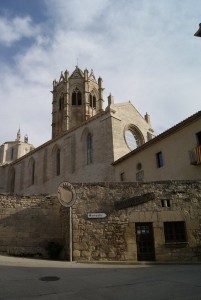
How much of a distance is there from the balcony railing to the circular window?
11765mm

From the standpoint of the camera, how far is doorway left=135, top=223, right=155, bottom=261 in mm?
11992

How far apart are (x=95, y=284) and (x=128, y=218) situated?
5433 millimetres

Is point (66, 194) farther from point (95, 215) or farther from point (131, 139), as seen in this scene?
point (131, 139)

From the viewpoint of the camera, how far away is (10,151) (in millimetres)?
54594

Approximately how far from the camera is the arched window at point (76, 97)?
48781 millimetres

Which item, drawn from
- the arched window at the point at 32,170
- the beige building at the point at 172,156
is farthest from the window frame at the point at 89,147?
the arched window at the point at 32,170

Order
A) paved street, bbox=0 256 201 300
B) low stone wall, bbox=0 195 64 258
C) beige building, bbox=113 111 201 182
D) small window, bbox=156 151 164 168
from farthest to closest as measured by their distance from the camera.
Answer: small window, bbox=156 151 164 168, beige building, bbox=113 111 201 182, low stone wall, bbox=0 195 64 258, paved street, bbox=0 256 201 300

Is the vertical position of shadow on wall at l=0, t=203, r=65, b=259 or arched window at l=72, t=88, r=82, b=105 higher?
arched window at l=72, t=88, r=82, b=105

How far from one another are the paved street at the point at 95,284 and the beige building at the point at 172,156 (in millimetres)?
8919

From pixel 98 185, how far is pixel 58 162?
21.1 m

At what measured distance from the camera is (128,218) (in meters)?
12.3

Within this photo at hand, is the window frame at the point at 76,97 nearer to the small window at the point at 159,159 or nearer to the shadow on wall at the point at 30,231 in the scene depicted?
the small window at the point at 159,159

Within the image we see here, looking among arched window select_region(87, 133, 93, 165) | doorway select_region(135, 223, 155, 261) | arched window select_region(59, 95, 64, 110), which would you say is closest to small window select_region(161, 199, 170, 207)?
doorway select_region(135, 223, 155, 261)

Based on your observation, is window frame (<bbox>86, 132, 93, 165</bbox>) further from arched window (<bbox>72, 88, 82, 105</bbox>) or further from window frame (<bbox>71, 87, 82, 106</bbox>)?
arched window (<bbox>72, 88, 82, 105</bbox>)
